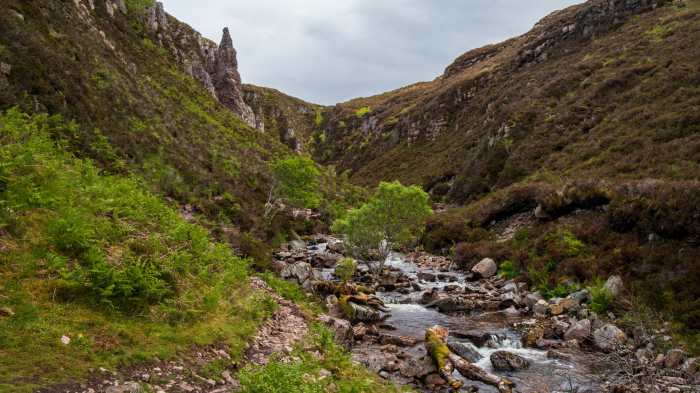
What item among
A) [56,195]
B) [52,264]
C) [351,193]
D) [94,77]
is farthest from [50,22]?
[351,193]

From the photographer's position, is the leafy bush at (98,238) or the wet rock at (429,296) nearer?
the leafy bush at (98,238)

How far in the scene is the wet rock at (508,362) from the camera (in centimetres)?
1341

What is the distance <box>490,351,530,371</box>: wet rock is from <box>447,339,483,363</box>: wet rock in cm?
60

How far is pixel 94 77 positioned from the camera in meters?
25.2

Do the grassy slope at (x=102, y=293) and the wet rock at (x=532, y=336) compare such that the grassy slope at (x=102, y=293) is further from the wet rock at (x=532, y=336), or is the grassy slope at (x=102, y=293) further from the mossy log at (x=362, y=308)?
the wet rock at (x=532, y=336)

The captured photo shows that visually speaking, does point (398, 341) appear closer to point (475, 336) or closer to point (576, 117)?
point (475, 336)

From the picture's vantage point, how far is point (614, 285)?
18.5 meters

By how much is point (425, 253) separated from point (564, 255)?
1602cm

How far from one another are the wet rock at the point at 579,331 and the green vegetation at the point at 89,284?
1198cm

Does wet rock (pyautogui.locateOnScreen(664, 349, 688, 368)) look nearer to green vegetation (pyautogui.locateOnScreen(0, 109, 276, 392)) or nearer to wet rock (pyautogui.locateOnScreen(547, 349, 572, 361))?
wet rock (pyautogui.locateOnScreen(547, 349, 572, 361))

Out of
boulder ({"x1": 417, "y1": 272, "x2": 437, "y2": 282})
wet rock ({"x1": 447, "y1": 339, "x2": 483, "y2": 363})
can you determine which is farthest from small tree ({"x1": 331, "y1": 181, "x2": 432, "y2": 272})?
wet rock ({"x1": 447, "y1": 339, "x2": 483, "y2": 363})

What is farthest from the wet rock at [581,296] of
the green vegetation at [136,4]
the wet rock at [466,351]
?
the green vegetation at [136,4]

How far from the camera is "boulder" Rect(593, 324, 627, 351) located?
48.0ft

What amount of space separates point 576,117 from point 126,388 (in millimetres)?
52848
